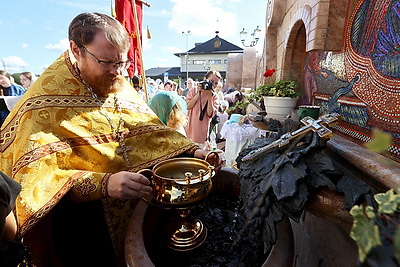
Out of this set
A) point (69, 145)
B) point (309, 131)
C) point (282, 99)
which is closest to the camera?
point (309, 131)

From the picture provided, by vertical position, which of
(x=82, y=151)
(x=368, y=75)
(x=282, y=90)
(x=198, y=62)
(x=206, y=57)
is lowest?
(x=82, y=151)

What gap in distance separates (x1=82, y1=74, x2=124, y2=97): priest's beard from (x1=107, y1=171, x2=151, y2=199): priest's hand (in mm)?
849

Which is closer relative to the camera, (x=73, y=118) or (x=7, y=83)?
(x=73, y=118)

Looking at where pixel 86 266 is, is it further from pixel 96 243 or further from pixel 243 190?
pixel 243 190

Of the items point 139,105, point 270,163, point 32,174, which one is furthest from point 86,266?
point 270,163

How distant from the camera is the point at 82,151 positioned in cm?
155

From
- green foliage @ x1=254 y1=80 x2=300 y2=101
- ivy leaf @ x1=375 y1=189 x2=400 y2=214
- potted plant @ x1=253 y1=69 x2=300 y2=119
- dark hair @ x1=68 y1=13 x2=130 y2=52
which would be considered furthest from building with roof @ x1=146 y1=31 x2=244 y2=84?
ivy leaf @ x1=375 y1=189 x2=400 y2=214

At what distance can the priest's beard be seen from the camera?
1.68m

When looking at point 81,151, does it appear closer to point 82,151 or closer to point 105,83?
point 82,151

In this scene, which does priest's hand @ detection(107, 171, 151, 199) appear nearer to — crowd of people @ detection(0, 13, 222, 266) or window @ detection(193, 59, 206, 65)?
crowd of people @ detection(0, 13, 222, 266)

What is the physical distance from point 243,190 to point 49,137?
4.17 feet

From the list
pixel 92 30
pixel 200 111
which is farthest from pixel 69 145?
pixel 200 111

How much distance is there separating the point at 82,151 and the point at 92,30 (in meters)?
0.86

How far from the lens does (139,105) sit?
2096 mm
